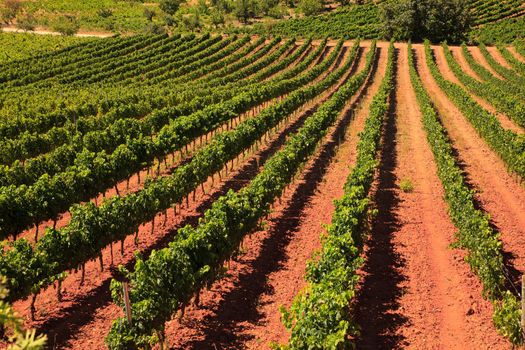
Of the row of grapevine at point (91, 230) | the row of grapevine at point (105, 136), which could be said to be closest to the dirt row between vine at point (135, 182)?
the row of grapevine at point (105, 136)

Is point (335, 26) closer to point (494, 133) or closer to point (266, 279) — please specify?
point (494, 133)

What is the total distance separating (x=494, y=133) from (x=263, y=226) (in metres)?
21.3

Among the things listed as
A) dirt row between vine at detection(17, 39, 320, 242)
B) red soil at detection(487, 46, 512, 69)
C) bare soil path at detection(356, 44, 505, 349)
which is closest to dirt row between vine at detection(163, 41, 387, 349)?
bare soil path at detection(356, 44, 505, 349)

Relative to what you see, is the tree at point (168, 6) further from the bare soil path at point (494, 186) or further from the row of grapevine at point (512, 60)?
the bare soil path at point (494, 186)

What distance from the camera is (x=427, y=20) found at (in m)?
88.1

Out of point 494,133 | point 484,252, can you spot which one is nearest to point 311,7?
point 494,133

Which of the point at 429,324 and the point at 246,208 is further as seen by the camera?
the point at 246,208

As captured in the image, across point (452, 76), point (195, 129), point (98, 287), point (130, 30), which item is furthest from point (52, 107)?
point (130, 30)

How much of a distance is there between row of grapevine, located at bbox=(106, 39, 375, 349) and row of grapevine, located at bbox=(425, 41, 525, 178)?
50.8 ft

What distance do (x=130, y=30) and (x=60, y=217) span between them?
9814 centimetres

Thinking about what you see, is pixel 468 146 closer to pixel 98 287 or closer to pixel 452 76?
pixel 98 287

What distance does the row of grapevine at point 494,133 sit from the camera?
2923 centimetres

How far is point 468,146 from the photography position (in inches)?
1422

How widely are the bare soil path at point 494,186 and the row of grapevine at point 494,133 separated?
0.61 metres
